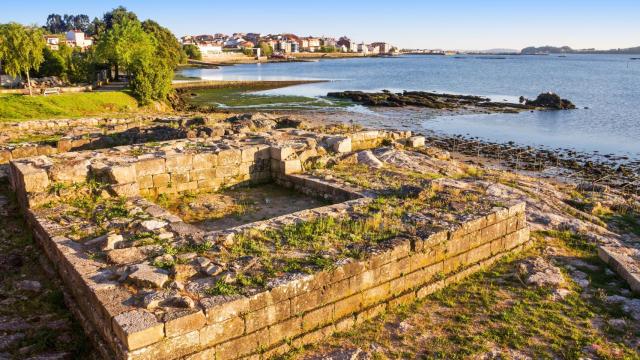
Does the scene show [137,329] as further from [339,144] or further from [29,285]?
[339,144]

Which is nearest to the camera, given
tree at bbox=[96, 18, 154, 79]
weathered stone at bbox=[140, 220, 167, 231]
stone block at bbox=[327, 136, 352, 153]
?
weathered stone at bbox=[140, 220, 167, 231]

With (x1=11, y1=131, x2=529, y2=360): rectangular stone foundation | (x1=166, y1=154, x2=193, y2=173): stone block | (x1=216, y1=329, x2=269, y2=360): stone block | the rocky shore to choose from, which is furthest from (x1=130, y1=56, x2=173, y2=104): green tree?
(x1=216, y1=329, x2=269, y2=360): stone block

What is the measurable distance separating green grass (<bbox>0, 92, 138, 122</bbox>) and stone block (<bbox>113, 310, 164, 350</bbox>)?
21.5m

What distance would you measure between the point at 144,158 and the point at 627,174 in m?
22.6

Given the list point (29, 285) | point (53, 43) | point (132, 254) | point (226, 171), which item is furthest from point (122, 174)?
point (53, 43)

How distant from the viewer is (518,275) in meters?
8.04

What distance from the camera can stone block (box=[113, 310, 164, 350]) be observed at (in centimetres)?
478

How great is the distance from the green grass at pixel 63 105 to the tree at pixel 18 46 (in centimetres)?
441

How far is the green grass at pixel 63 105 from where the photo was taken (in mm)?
24078

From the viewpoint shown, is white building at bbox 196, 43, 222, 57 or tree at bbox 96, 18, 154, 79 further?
white building at bbox 196, 43, 222, 57

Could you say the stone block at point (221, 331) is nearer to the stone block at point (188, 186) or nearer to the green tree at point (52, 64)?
the stone block at point (188, 186)

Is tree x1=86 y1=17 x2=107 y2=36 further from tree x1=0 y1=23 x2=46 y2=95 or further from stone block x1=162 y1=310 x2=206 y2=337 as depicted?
stone block x1=162 y1=310 x2=206 y2=337

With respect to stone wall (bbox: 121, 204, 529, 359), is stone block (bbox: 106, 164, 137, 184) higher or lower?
higher

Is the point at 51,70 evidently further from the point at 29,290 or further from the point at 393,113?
the point at 29,290
